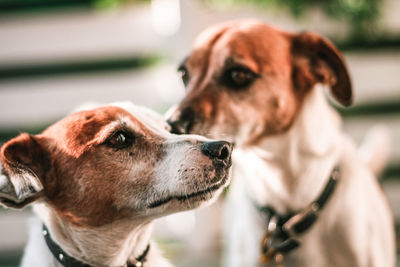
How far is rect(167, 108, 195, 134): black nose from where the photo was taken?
50.3 inches

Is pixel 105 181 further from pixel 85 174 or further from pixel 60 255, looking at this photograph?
pixel 60 255

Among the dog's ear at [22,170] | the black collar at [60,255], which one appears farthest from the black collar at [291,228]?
the dog's ear at [22,170]

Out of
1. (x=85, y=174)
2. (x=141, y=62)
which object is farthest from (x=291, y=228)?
(x=141, y=62)

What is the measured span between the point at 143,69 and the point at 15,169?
2.38 m

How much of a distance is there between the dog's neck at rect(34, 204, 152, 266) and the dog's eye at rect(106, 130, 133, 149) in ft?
0.65

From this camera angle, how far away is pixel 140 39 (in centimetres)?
317

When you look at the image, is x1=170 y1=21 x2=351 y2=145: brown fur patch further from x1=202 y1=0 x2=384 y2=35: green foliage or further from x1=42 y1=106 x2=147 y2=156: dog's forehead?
x1=202 y1=0 x2=384 y2=35: green foliage

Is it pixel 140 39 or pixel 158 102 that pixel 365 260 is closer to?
pixel 158 102

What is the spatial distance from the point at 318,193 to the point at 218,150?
627mm

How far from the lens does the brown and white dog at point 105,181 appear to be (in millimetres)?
1007

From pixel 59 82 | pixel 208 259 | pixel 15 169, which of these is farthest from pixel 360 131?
pixel 15 169

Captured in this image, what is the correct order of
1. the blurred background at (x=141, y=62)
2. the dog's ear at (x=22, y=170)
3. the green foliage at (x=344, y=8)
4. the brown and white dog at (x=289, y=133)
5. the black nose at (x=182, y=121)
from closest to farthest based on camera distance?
1. the dog's ear at (x=22, y=170)
2. the black nose at (x=182, y=121)
3. the brown and white dog at (x=289, y=133)
4. the green foliage at (x=344, y=8)
5. the blurred background at (x=141, y=62)

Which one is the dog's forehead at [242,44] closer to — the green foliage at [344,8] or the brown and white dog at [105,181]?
the brown and white dog at [105,181]

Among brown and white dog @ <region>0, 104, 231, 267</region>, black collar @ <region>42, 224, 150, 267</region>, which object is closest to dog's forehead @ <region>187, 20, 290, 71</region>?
A: brown and white dog @ <region>0, 104, 231, 267</region>
